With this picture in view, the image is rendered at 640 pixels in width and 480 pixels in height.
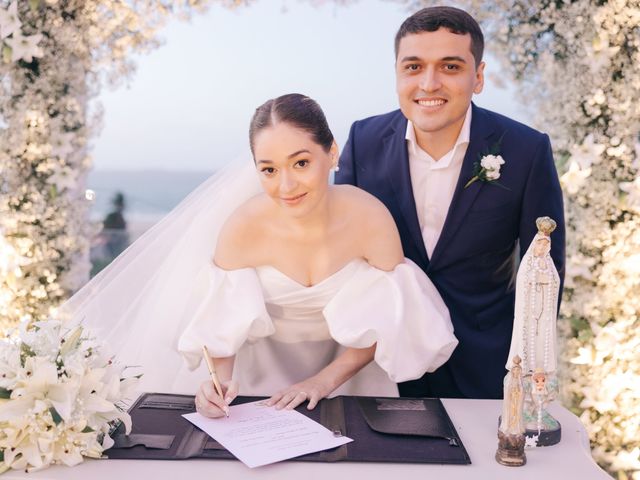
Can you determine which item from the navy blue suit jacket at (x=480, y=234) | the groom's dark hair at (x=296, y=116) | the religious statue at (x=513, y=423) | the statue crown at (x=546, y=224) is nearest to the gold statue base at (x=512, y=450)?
the religious statue at (x=513, y=423)

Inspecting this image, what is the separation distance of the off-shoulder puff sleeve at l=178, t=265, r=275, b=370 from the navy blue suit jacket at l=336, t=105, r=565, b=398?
Answer: 0.82 metres

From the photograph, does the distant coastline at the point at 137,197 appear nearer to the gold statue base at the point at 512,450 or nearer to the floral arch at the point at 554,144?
the floral arch at the point at 554,144

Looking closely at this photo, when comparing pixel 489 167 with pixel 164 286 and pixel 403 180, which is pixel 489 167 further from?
pixel 164 286

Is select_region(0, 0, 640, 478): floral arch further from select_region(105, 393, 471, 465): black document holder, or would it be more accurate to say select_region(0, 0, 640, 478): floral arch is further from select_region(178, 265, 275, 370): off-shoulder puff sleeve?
select_region(178, 265, 275, 370): off-shoulder puff sleeve

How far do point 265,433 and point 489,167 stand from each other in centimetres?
146

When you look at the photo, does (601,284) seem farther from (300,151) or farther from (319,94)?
(300,151)

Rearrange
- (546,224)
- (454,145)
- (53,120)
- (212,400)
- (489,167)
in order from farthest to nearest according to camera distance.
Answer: (53,120) < (454,145) < (489,167) < (212,400) < (546,224)

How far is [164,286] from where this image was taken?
2.48 metres

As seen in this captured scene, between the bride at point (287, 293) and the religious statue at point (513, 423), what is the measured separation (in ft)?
1.85

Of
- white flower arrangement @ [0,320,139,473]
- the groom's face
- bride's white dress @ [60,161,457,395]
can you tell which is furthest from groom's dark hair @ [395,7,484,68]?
white flower arrangement @ [0,320,139,473]

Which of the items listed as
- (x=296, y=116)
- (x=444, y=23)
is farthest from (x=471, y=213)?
(x=296, y=116)

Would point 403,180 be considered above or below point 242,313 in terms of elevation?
above

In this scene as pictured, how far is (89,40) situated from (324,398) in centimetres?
296

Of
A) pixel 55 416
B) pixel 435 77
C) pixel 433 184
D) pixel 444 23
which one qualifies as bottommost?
pixel 55 416
